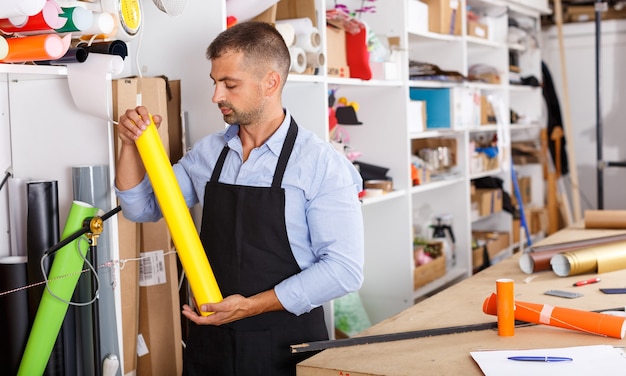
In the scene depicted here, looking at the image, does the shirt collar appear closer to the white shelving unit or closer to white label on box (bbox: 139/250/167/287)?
the white shelving unit

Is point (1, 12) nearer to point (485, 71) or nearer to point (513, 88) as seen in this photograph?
point (485, 71)

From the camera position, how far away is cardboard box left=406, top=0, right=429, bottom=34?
3.79m

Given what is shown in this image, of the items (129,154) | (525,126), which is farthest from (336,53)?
(525,126)

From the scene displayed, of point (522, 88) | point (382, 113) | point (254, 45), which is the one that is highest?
point (522, 88)

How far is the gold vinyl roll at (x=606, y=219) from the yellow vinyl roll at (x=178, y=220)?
2.23 meters

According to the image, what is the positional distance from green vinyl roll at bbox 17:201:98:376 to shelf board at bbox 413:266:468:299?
2183 mm

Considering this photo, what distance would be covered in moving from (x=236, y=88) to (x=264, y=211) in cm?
35

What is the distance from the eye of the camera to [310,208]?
2.04 meters

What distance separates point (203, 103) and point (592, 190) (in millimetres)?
4572

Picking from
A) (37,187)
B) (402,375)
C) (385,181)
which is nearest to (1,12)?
(37,187)

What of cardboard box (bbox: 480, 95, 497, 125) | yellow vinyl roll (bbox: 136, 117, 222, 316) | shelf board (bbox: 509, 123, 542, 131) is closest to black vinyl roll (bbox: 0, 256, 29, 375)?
yellow vinyl roll (bbox: 136, 117, 222, 316)

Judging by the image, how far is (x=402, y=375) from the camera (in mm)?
1699

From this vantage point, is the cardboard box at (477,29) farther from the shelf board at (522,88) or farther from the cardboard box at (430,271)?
the cardboard box at (430,271)

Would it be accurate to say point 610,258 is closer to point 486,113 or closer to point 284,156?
point 284,156
